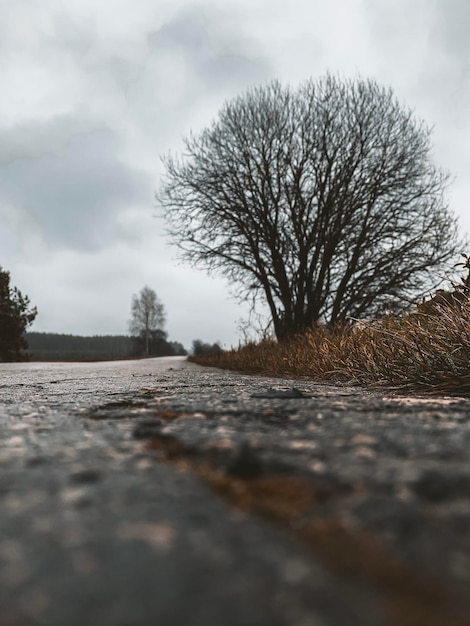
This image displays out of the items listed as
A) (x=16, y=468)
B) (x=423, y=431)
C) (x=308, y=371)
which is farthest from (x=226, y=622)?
(x=308, y=371)

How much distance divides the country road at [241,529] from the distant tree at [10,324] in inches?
1234

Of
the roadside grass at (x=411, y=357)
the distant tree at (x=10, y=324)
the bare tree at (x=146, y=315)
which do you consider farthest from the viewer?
the bare tree at (x=146, y=315)

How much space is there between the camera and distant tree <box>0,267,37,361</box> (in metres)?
28.6

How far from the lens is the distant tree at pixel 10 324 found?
28.6 meters

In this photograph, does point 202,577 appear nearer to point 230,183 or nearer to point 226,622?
point 226,622

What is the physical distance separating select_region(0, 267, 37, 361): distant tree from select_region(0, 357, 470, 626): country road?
103ft

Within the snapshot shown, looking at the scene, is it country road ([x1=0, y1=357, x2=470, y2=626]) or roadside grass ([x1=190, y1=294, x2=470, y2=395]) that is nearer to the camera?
country road ([x1=0, y1=357, x2=470, y2=626])

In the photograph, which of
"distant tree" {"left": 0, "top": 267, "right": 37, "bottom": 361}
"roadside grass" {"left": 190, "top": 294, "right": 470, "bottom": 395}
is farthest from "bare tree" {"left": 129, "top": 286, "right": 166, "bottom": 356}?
"roadside grass" {"left": 190, "top": 294, "right": 470, "bottom": 395}

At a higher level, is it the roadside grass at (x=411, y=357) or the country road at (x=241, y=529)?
the roadside grass at (x=411, y=357)

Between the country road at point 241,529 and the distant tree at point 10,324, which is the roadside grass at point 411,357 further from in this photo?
the distant tree at point 10,324

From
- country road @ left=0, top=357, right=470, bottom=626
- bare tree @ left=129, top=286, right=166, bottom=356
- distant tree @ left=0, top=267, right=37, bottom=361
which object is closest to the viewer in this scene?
country road @ left=0, top=357, right=470, bottom=626

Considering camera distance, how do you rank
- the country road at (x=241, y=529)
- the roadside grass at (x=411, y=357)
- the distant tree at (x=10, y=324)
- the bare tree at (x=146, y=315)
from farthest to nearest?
the bare tree at (x=146, y=315) < the distant tree at (x=10, y=324) < the roadside grass at (x=411, y=357) < the country road at (x=241, y=529)

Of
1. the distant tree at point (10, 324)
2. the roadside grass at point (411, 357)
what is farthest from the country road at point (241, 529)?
the distant tree at point (10, 324)

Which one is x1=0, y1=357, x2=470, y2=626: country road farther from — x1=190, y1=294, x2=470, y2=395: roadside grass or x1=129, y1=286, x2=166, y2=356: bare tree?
x1=129, y1=286, x2=166, y2=356: bare tree
